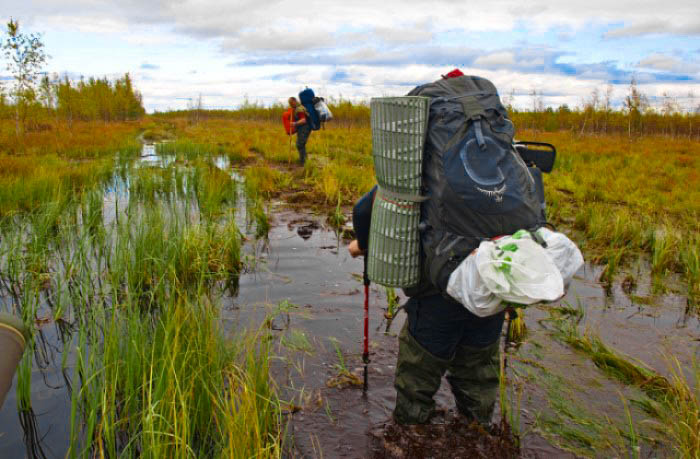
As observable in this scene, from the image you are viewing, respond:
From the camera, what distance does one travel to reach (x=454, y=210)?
2.03 m

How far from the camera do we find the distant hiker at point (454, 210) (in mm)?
1988

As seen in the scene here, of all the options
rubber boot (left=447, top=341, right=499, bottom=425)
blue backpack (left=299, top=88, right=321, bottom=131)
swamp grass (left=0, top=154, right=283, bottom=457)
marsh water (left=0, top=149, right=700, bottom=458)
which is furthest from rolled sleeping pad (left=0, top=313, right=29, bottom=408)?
blue backpack (left=299, top=88, right=321, bottom=131)

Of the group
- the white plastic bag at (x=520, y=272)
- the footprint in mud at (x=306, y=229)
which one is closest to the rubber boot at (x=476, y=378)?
the white plastic bag at (x=520, y=272)

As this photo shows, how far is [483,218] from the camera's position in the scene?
199cm

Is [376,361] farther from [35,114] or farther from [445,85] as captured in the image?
[35,114]

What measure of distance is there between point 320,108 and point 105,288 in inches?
356

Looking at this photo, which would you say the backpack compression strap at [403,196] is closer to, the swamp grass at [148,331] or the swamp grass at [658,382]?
the swamp grass at [148,331]

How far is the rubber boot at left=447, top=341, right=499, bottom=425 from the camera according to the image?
257 centimetres

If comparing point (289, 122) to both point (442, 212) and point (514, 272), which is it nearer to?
point (442, 212)

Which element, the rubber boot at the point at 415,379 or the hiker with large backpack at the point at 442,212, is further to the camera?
the rubber boot at the point at 415,379

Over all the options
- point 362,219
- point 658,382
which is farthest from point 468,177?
point 658,382

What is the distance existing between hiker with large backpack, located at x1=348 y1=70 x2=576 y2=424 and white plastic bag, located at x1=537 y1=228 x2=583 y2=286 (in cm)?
12

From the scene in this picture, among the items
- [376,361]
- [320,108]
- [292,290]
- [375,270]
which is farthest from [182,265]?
[320,108]

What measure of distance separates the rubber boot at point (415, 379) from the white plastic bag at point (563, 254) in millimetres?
798
